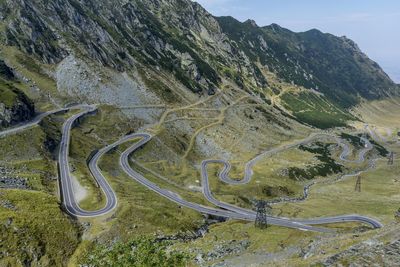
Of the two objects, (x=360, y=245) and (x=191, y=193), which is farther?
(x=191, y=193)

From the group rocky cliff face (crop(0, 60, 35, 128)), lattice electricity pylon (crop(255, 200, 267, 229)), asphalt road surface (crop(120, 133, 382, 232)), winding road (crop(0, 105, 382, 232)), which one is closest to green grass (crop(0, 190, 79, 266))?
winding road (crop(0, 105, 382, 232))

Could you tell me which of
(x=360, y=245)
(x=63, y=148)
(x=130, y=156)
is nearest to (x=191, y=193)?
(x=130, y=156)

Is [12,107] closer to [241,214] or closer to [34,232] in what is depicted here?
[34,232]

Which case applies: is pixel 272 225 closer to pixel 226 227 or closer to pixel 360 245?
pixel 226 227

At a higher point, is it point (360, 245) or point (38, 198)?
point (360, 245)

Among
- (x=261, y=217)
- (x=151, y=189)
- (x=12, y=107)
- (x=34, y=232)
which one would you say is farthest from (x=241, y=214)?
(x=12, y=107)

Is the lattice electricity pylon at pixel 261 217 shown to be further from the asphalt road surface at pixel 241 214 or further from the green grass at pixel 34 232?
the green grass at pixel 34 232

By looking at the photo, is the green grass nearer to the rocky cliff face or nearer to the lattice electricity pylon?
the lattice electricity pylon

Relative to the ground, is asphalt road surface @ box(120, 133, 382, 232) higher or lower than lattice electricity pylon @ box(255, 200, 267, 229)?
lower
